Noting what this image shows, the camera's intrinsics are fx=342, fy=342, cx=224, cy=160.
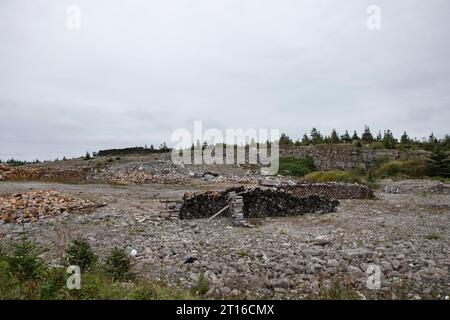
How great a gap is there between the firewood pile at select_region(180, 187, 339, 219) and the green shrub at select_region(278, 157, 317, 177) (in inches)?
796

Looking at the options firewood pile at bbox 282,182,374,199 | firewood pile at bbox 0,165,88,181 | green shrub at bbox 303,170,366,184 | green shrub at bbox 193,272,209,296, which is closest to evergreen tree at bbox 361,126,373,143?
green shrub at bbox 303,170,366,184

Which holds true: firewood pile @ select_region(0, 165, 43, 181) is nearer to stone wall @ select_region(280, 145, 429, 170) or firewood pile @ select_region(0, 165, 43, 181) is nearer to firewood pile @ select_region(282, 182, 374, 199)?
firewood pile @ select_region(282, 182, 374, 199)

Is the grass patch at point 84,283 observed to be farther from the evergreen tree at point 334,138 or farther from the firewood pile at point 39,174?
the evergreen tree at point 334,138

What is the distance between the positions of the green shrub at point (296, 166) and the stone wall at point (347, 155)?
1.09 meters

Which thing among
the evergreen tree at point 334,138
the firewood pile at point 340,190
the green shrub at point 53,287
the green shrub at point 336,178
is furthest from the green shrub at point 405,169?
the green shrub at point 53,287

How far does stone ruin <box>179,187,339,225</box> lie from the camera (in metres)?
14.7

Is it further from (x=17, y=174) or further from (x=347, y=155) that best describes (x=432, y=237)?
(x=17, y=174)

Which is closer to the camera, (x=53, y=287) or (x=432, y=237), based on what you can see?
(x=53, y=287)

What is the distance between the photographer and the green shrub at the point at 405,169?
100 ft

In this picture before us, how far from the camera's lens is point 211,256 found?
848cm

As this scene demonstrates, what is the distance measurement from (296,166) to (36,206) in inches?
1133

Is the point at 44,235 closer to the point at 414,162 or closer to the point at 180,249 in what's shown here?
the point at 180,249

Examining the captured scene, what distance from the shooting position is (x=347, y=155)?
40.2m

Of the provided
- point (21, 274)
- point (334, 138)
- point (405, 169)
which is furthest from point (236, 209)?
point (334, 138)
